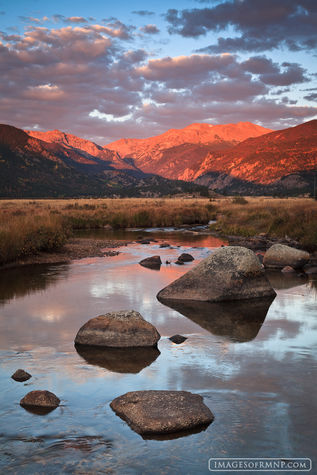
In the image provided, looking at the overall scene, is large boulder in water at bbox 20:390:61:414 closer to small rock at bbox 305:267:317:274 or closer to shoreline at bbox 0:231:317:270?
shoreline at bbox 0:231:317:270

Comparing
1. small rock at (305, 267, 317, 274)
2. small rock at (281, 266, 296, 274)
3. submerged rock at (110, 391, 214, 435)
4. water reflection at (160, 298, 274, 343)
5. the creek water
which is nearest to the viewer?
the creek water

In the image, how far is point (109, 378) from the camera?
354 inches

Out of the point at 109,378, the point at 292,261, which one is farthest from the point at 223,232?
the point at 109,378

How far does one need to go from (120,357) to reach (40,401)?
258cm

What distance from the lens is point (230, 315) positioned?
13.7m

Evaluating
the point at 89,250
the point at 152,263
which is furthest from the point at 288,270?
the point at 89,250

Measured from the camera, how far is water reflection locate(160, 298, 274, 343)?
481 inches

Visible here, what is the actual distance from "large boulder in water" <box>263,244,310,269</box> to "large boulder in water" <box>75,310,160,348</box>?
13.1m

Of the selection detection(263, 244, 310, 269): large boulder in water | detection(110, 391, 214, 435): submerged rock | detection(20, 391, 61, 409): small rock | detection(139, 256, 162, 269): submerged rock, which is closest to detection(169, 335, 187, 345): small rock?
detection(110, 391, 214, 435): submerged rock

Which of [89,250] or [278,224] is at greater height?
[278,224]

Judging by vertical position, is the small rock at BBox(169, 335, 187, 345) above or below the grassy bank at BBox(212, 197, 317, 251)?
below

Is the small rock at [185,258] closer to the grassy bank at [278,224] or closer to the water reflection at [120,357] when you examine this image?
the grassy bank at [278,224]

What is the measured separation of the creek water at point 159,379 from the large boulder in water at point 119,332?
0.42m

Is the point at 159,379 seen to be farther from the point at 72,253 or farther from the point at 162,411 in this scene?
the point at 72,253
